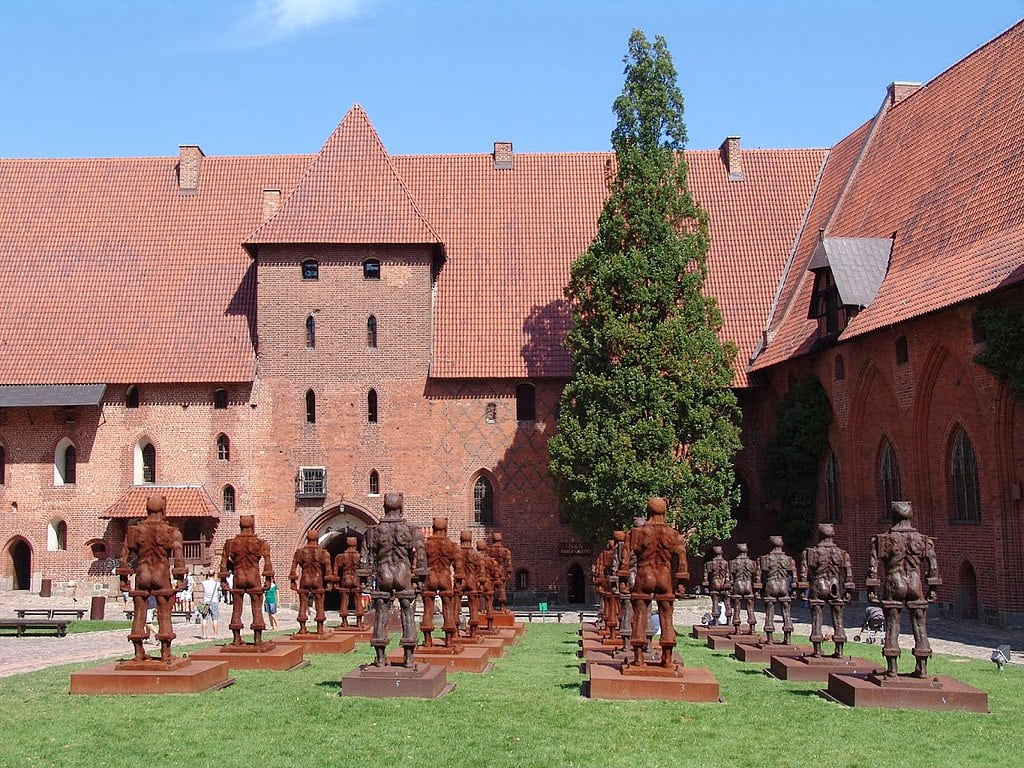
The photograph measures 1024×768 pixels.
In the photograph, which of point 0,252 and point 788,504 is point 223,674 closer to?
point 788,504

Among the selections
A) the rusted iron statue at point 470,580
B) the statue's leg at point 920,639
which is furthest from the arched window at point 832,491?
the statue's leg at point 920,639

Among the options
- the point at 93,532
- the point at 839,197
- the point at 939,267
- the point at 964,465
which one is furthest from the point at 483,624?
the point at 839,197

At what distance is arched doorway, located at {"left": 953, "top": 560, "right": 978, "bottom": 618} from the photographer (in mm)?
26531

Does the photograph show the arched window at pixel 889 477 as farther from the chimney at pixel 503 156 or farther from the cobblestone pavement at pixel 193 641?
the chimney at pixel 503 156

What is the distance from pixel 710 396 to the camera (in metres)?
32.8

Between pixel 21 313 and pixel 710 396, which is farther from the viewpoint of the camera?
pixel 21 313

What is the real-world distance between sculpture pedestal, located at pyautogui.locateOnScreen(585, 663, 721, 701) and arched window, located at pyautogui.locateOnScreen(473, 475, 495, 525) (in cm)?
2398

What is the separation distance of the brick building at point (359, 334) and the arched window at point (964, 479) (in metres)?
3.17

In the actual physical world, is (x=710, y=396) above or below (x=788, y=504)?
above

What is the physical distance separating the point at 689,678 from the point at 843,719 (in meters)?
1.85

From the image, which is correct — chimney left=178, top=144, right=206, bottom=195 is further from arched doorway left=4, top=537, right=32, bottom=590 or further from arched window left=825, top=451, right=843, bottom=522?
arched window left=825, top=451, right=843, bottom=522

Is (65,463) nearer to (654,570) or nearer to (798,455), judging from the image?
(798,455)

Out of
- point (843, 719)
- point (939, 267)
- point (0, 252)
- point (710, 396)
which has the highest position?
point (0, 252)

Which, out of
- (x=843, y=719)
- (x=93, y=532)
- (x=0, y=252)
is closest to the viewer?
(x=843, y=719)
